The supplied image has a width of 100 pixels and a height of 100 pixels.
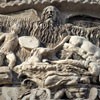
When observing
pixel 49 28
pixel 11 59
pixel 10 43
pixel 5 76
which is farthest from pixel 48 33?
pixel 5 76

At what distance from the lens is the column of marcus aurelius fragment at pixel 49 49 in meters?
5.10

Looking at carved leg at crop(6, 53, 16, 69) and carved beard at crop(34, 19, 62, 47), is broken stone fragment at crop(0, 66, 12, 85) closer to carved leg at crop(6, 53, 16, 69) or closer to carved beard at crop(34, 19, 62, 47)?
Result: carved leg at crop(6, 53, 16, 69)

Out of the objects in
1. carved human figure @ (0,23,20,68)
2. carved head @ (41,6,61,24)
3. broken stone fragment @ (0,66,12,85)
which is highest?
carved head @ (41,6,61,24)

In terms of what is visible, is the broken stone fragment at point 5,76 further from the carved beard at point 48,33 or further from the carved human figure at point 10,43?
the carved beard at point 48,33

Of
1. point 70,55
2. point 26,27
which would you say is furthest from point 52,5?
point 70,55

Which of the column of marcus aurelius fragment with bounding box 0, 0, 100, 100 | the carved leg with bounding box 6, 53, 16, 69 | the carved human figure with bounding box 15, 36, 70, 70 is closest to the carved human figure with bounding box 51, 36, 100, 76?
the column of marcus aurelius fragment with bounding box 0, 0, 100, 100

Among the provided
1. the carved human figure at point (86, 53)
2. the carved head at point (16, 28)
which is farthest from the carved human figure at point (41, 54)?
the carved head at point (16, 28)

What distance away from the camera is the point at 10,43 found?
5.55 meters

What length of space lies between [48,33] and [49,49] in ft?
1.06

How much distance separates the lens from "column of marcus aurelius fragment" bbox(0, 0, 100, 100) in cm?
510

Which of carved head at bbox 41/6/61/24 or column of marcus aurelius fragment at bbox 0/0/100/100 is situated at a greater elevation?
carved head at bbox 41/6/61/24

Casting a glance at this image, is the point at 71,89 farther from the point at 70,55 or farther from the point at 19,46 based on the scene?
the point at 19,46

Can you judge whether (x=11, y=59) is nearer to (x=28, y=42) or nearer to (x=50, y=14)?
(x=28, y=42)

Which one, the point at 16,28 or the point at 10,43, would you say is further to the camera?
the point at 16,28
